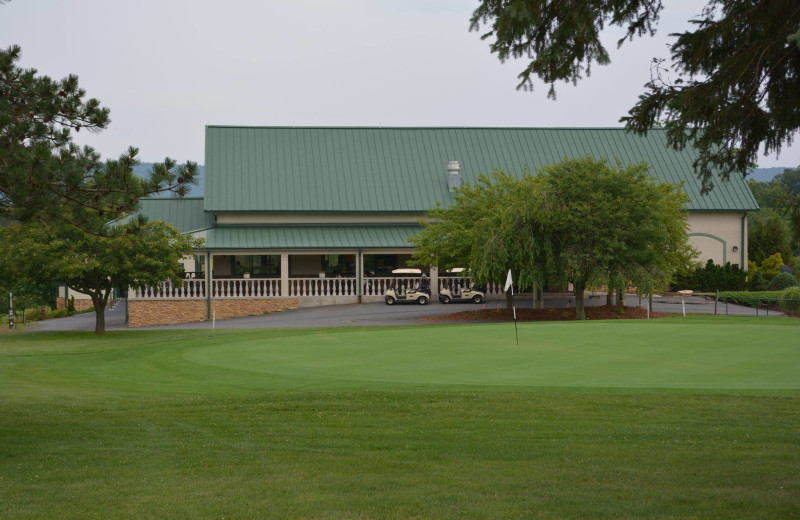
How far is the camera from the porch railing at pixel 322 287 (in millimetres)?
41562

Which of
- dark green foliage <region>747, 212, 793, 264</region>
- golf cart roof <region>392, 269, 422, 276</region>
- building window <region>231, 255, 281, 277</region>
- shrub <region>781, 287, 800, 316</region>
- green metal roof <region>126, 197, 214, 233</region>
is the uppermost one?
green metal roof <region>126, 197, 214, 233</region>

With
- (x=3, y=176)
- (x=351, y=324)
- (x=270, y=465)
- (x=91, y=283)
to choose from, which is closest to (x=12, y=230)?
(x=91, y=283)

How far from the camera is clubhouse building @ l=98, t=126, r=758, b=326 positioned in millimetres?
41438

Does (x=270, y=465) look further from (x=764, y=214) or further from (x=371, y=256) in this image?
(x=764, y=214)

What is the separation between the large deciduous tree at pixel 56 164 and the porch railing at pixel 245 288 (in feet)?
95.9

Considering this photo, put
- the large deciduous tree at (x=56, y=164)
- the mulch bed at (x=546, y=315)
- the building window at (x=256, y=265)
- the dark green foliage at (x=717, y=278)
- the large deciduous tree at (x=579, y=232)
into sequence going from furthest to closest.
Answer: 1. the building window at (x=256, y=265)
2. the dark green foliage at (x=717, y=278)
3. the mulch bed at (x=546, y=315)
4. the large deciduous tree at (x=579, y=232)
5. the large deciduous tree at (x=56, y=164)

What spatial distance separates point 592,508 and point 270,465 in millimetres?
3234

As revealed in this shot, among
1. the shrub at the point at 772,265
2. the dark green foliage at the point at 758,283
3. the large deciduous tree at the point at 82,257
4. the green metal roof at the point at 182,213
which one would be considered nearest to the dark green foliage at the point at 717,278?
the dark green foliage at the point at 758,283

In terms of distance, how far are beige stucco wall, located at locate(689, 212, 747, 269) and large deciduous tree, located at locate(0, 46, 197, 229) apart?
40.3 m

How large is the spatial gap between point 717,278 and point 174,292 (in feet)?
92.4

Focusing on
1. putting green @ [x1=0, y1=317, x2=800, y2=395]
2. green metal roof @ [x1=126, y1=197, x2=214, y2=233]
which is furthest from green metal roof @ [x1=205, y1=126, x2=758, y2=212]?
putting green @ [x1=0, y1=317, x2=800, y2=395]

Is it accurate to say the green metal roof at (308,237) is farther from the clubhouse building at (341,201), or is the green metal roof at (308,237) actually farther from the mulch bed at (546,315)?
the mulch bed at (546,315)

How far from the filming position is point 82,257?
91.1 ft

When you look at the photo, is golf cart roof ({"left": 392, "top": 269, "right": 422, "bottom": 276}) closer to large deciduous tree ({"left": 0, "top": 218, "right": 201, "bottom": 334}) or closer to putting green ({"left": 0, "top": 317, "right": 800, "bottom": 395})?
large deciduous tree ({"left": 0, "top": 218, "right": 201, "bottom": 334})
